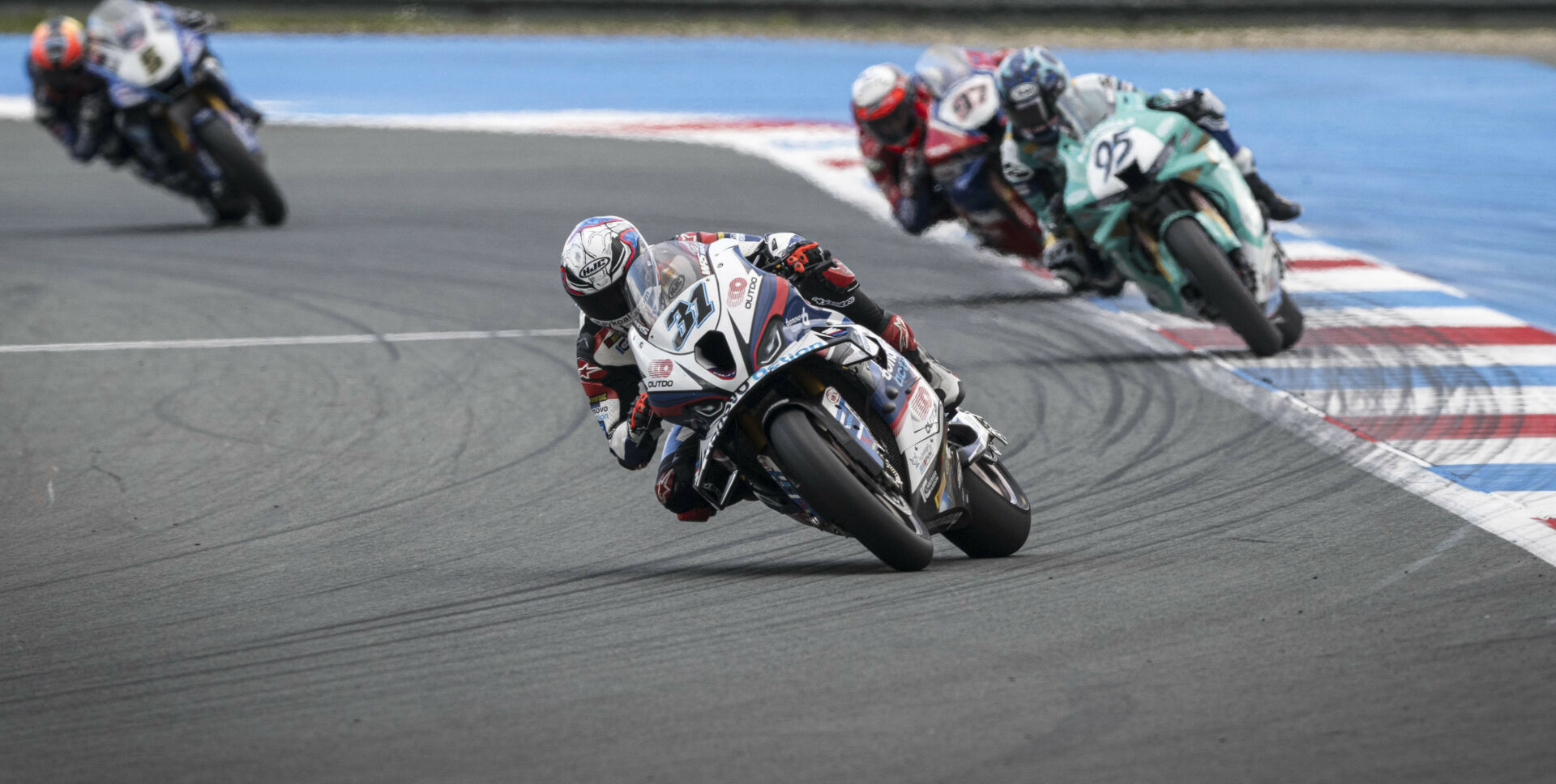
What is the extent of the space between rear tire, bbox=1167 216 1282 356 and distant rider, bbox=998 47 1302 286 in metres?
0.90

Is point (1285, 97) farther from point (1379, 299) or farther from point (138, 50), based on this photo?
point (138, 50)

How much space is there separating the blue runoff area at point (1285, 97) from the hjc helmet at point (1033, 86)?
2932mm

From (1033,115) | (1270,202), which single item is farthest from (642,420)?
(1270,202)

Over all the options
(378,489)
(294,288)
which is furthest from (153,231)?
(378,489)

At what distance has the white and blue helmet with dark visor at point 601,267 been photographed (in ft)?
19.2

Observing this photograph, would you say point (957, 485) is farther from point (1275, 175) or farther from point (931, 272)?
point (1275, 175)

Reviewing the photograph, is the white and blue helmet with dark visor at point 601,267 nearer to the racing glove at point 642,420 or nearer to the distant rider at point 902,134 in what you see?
the racing glove at point 642,420

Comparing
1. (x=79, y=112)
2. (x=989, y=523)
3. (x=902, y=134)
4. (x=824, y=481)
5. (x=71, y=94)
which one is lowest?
(x=79, y=112)

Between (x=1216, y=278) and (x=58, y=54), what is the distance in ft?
32.9

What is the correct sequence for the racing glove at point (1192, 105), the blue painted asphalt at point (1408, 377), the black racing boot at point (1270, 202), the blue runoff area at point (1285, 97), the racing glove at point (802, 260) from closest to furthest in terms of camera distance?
the racing glove at point (802, 260) < the blue painted asphalt at point (1408, 377) < the racing glove at point (1192, 105) < the black racing boot at point (1270, 202) < the blue runoff area at point (1285, 97)

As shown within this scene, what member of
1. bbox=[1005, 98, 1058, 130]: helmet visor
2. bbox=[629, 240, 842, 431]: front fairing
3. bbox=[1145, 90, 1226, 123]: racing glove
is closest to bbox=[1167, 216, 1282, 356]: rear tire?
bbox=[1145, 90, 1226, 123]: racing glove

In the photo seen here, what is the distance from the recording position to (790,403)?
Result: 5527 mm

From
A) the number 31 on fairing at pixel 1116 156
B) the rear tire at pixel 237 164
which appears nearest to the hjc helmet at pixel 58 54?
the rear tire at pixel 237 164

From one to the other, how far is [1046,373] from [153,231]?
892 centimetres
